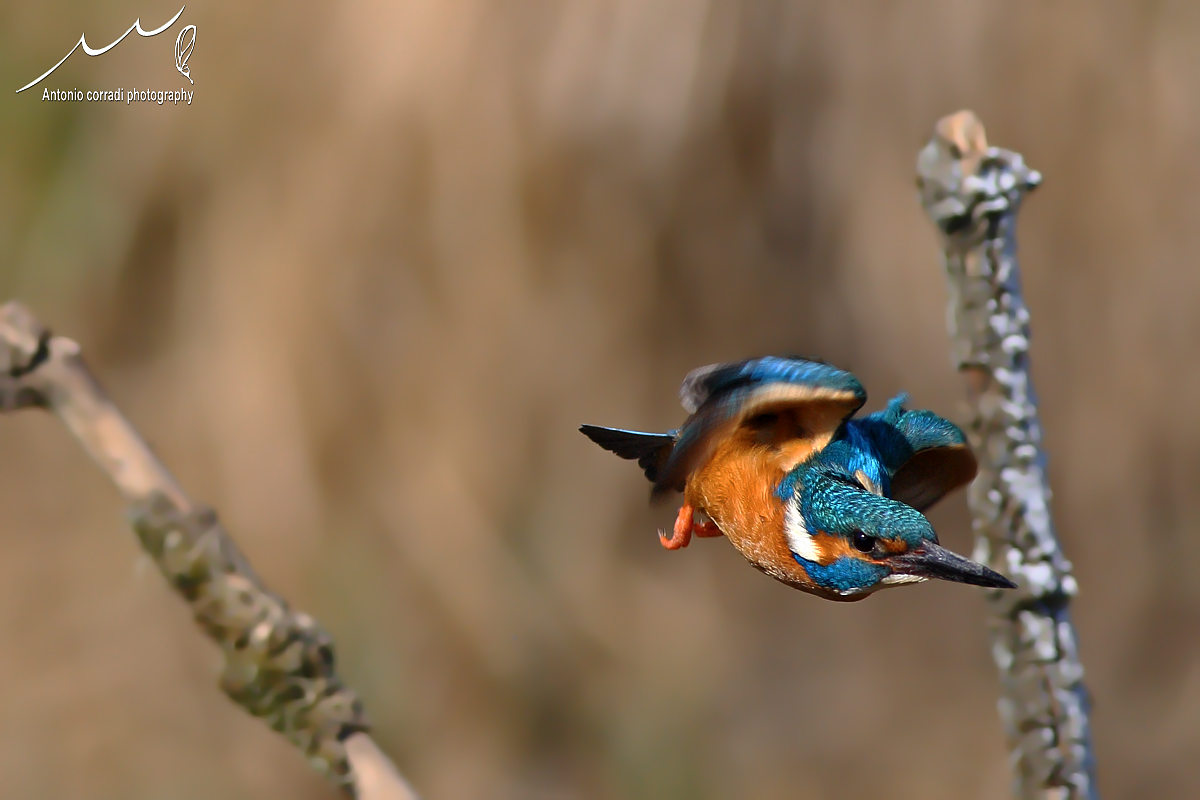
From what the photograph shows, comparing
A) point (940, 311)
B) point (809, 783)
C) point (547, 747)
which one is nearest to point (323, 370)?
point (547, 747)

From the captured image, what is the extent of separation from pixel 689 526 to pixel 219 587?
28 cm

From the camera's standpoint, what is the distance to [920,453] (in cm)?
62

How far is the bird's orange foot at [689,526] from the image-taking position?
0.64m

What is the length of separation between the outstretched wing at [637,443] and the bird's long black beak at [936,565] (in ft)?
0.65

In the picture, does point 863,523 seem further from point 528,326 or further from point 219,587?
point 528,326

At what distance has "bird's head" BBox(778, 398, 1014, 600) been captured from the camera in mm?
481
